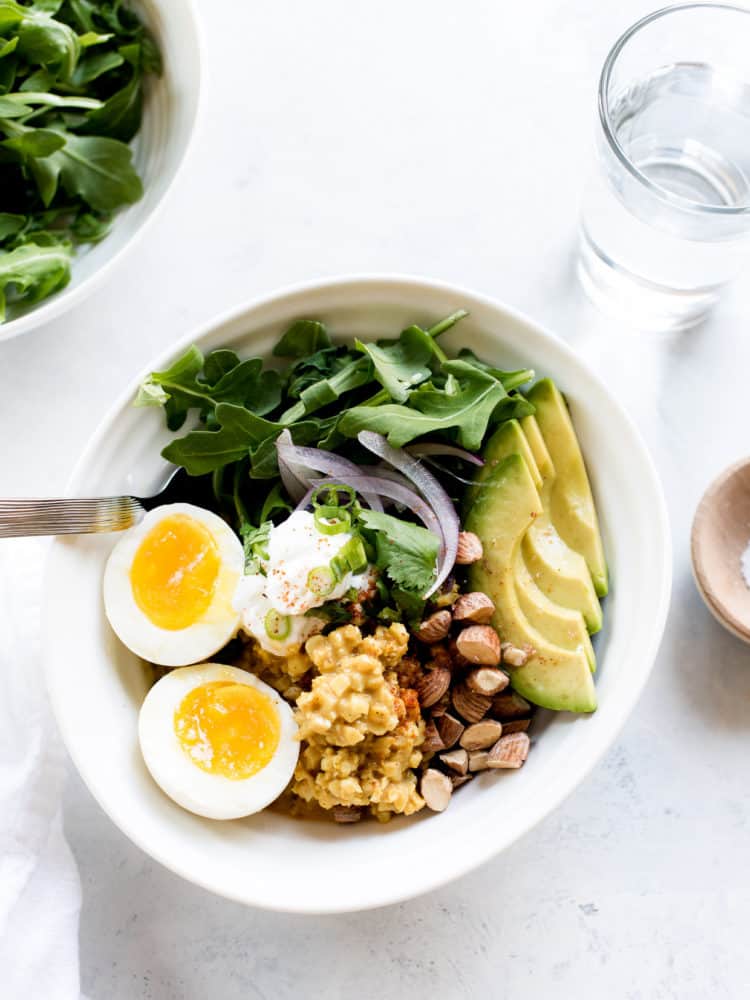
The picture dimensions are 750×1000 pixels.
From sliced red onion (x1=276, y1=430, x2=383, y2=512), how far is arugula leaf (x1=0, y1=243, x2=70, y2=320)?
0.60 meters

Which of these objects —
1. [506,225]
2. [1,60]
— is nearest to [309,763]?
[506,225]

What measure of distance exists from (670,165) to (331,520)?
A: 1.08 m

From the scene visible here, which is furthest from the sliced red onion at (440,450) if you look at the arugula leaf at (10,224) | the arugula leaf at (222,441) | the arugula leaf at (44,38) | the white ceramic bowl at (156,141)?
the arugula leaf at (44,38)

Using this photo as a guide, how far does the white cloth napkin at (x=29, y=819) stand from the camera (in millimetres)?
1925

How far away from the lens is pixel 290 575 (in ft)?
5.52

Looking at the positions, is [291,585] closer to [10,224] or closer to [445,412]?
[445,412]

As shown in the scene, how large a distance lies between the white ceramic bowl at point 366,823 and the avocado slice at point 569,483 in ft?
0.08

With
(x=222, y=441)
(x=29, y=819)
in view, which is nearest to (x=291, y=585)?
(x=222, y=441)

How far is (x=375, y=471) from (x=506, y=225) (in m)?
0.70

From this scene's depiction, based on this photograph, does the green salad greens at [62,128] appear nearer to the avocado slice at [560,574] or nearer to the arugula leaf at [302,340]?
the arugula leaf at [302,340]

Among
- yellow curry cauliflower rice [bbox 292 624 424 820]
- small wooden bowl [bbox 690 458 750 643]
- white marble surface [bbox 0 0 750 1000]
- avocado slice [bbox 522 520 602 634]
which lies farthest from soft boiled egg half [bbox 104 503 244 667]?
small wooden bowl [bbox 690 458 750 643]

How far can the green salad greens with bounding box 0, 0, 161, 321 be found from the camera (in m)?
1.94

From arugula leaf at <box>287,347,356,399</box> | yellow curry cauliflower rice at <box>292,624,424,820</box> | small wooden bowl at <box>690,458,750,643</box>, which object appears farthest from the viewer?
small wooden bowl at <box>690,458,750,643</box>

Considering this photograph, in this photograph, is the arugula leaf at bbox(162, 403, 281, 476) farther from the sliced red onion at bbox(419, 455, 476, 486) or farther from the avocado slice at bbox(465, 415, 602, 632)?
the avocado slice at bbox(465, 415, 602, 632)
